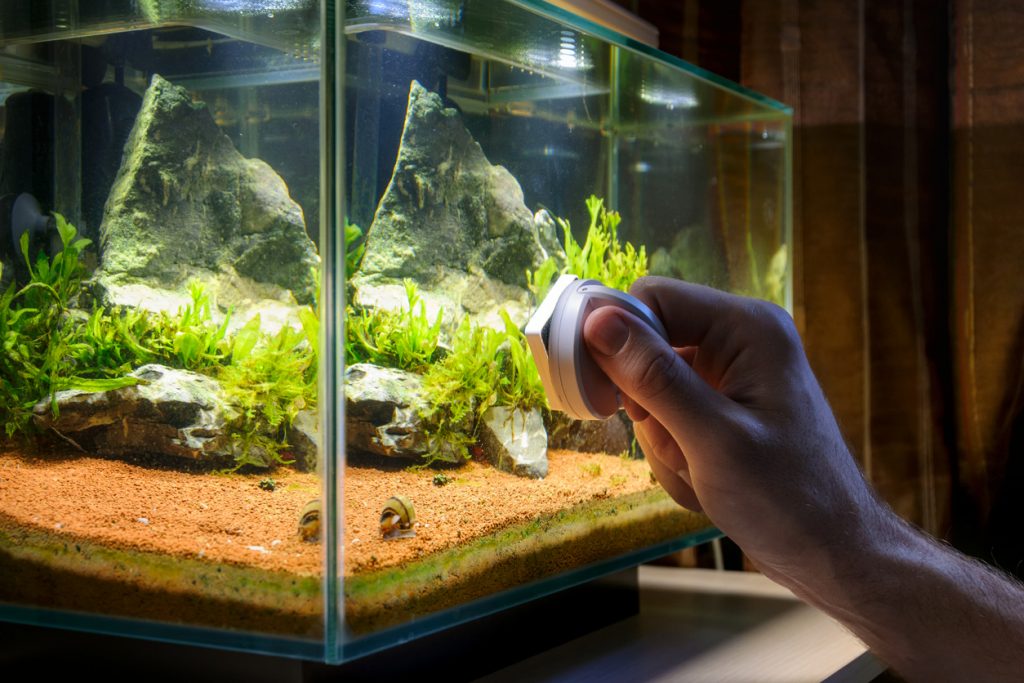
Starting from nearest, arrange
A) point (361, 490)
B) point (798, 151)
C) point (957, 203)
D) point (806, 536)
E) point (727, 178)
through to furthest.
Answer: point (361, 490) < point (806, 536) < point (727, 178) < point (957, 203) < point (798, 151)

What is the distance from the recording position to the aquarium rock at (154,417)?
2.27ft

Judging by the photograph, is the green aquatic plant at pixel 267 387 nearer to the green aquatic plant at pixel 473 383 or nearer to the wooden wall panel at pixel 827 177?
the green aquatic plant at pixel 473 383

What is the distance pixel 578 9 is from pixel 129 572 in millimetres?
902

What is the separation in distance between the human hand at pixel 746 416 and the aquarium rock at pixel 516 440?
8 cm

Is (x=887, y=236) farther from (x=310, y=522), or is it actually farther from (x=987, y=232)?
(x=310, y=522)

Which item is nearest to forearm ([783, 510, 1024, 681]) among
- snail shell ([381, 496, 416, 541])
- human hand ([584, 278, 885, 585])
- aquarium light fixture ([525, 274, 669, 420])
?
human hand ([584, 278, 885, 585])

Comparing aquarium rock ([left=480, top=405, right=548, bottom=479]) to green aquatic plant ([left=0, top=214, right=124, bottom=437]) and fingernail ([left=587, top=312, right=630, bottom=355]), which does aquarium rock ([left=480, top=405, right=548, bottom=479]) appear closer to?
fingernail ([left=587, top=312, right=630, bottom=355])

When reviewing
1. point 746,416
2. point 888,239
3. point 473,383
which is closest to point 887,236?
point 888,239

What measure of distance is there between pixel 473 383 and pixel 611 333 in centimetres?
11

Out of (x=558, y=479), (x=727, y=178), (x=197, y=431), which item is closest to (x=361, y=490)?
(x=197, y=431)

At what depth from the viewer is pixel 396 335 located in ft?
2.34

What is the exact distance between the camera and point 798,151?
1.57 meters

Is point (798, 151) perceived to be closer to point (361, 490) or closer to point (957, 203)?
point (957, 203)

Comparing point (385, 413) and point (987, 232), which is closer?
point (385, 413)
